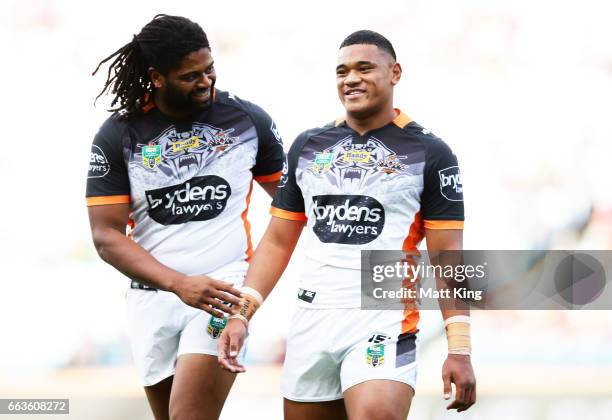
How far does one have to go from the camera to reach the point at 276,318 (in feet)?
28.2

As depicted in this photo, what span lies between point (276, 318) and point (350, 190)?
4424 mm

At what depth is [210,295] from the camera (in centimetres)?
441

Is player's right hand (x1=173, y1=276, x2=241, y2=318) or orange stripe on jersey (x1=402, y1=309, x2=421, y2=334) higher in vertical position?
player's right hand (x1=173, y1=276, x2=241, y2=318)

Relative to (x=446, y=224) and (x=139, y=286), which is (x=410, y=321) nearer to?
(x=446, y=224)

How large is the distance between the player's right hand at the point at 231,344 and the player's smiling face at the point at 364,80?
96 centimetres

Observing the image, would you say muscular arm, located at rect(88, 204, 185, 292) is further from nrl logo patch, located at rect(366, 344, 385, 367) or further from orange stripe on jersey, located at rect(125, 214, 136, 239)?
nrl logo patch, located at rect(366, 344, 385, 367)

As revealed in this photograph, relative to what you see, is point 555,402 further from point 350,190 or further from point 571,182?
point 350,190

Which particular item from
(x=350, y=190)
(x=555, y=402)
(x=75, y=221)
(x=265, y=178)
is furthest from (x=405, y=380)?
(x=75, y=221)

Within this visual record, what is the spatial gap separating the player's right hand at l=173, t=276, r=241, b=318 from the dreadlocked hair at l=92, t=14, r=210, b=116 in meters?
0.88

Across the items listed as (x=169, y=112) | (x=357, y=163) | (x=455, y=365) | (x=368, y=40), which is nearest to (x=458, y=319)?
(x=455, y=365)

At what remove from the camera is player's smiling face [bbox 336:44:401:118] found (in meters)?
4.36

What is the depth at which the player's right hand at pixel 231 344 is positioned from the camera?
165 inches

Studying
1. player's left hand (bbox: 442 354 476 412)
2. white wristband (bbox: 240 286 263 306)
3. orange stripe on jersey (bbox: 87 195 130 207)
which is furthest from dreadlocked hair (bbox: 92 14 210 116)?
player's left hand (bbox: 442 354 476 412)

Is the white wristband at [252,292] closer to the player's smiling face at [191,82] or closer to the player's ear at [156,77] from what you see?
the player's smiling face at [191,82]
